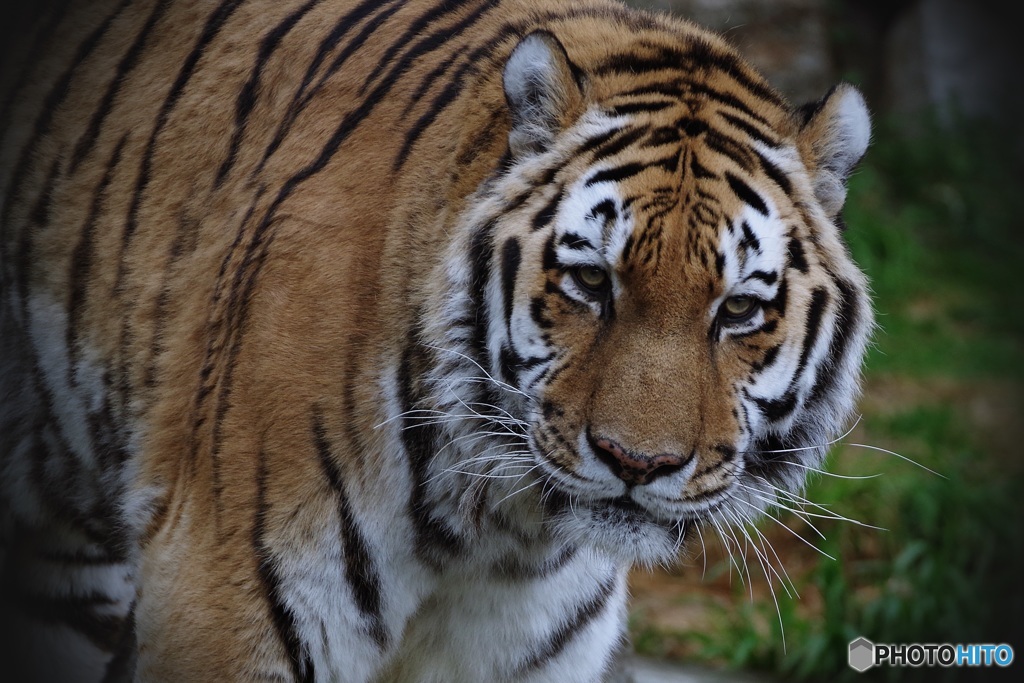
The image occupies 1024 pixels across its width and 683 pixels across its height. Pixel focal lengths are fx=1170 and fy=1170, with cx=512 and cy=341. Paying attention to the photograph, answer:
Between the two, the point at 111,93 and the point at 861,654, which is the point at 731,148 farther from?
the point at 861,654

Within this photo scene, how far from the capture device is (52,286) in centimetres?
260

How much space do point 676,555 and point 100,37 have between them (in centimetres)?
181

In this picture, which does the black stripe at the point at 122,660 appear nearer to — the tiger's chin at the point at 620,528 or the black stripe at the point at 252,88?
the black stripe at the point at 252,88

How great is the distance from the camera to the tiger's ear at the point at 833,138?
2.06 meters

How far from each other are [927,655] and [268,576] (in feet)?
8.26

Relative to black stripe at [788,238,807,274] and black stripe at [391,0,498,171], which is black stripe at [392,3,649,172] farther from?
black stripe at [788,238,807,274]

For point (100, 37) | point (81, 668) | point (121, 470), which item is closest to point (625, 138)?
point (121, 470)

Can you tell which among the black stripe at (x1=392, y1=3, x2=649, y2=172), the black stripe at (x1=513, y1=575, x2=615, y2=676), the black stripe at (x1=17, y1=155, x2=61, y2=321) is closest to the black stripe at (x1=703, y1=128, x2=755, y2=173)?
the black stripe at (x1=392, y1=3, x2=649, y2=172)

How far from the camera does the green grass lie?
12.6 feet

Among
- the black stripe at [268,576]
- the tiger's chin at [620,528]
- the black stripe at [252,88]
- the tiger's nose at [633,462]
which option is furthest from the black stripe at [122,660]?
the tiger's nose at [633,462]

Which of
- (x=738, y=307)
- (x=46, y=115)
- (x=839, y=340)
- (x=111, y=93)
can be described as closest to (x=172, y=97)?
(x=111, y=93)

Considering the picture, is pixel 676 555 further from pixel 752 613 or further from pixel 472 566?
pixel 752 613

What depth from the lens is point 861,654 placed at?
3785 mm

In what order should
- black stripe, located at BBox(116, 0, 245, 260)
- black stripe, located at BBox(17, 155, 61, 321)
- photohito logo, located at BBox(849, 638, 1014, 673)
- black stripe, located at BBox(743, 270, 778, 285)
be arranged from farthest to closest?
photohito logo, located at BBox(849, 638, 1014, 673) → black stripe, located at BBox(17, 155, 61, 321) → black stripe, located at BBox(116, 0, 245, 260) → black stripe, located at BBox(743, 270, 778, 285)
